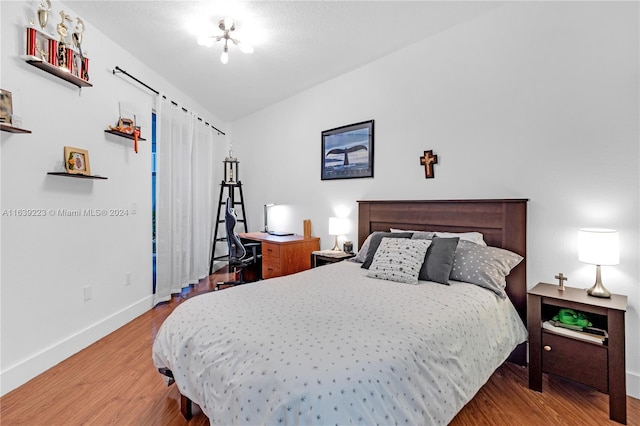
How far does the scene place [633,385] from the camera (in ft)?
6.05

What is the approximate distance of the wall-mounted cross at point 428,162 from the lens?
271 cm

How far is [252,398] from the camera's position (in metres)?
1.00

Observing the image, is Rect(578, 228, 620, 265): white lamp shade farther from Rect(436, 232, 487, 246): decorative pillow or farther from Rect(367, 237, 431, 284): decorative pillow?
Rect(367, 237, 431, 284): decorative pillow

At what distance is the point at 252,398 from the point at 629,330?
7.71 ft

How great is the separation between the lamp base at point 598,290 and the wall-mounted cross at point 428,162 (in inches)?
52.8

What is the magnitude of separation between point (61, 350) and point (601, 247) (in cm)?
371

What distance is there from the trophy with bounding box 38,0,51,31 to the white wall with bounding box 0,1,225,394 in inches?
1.9

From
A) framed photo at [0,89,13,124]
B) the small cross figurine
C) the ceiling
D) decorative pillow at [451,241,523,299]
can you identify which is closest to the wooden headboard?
decorative pillow at [451,241,523,299]

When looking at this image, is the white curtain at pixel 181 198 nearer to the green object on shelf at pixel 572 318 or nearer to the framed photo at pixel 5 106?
the framed photo at pixel 5 106

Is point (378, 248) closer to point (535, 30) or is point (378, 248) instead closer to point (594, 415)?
point (594, 415)

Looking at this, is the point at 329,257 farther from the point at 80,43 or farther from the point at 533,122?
the point at 80,43

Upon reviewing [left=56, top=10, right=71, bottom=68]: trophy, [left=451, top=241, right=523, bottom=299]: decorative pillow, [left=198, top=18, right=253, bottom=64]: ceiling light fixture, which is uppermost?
[left=198, top=18, right=253, bottom=64]: ceiling light fixture

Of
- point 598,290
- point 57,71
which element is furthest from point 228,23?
point 598,290

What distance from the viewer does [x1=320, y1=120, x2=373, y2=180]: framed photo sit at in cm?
325
